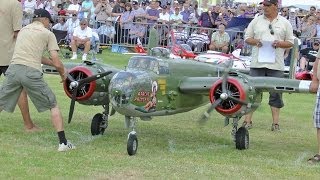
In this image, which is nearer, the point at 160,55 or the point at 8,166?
the point at 8,166

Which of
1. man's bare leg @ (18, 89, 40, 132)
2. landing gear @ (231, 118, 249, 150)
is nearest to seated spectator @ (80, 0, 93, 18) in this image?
man's bare leg @ (18, 89, 40, 132)

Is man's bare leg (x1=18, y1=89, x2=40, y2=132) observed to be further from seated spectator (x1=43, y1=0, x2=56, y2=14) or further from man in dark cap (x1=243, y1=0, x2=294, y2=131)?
seated spectator (x1=43, y1=0, x2=56, y2=14)

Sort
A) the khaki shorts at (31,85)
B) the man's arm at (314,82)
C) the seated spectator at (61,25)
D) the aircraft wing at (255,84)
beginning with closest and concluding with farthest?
1. the khaki shorts at (31,85)
2. the man's arm at (314,82)
3. the aircraft wing at (255,84)
4. the seated spectator at (61,25)

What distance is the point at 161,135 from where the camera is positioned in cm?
1330

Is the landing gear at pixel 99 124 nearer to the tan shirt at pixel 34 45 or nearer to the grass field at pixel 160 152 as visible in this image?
the grass field at pixel 160 152

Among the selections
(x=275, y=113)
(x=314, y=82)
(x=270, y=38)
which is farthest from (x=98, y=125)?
(x=314, y=82)

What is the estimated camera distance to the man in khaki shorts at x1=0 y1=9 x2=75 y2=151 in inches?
437

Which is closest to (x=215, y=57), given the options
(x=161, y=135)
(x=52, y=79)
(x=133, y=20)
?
(x=52, y=79)

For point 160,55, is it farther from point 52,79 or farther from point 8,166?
point 52,79

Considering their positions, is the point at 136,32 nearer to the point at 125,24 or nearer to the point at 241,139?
the point at 125,24

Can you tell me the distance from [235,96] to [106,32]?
717 inches

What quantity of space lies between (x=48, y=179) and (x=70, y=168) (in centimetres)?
67

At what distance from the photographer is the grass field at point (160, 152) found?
32.3ft

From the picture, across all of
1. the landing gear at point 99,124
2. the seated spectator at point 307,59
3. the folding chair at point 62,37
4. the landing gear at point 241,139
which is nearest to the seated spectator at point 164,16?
the folding chair at point 62,37
